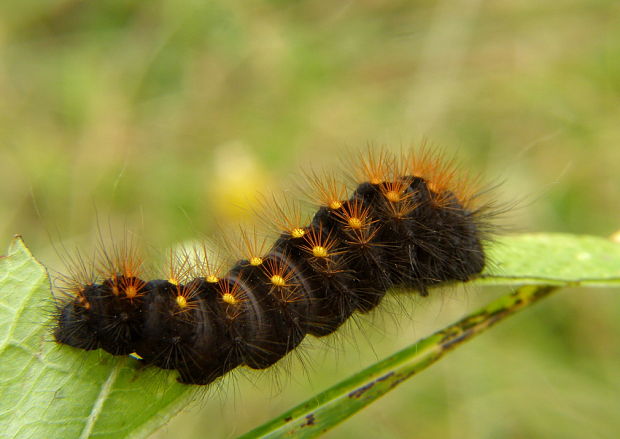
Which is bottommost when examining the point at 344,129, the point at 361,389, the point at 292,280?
the point at 361,389

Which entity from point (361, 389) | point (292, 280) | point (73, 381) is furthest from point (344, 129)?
point (73, 381)

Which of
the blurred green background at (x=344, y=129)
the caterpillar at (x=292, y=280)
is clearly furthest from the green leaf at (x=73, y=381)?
the blurred green background at (x=344, y=129)

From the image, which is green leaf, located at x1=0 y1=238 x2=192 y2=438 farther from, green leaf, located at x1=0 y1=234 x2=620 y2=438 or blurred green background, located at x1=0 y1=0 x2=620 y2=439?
blurred green background, located at x1=0 y1=0 x2=620 y2=439

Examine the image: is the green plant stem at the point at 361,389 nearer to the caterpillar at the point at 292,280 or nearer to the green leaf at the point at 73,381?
the green leaf at the point at 73,381

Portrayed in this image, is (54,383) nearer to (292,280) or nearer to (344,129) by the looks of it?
(292,280)

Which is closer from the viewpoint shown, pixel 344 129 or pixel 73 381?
pixel 73 381

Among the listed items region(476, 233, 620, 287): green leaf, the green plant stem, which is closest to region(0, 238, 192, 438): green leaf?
the green plant stem

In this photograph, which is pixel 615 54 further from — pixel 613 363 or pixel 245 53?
pixel 245 53
